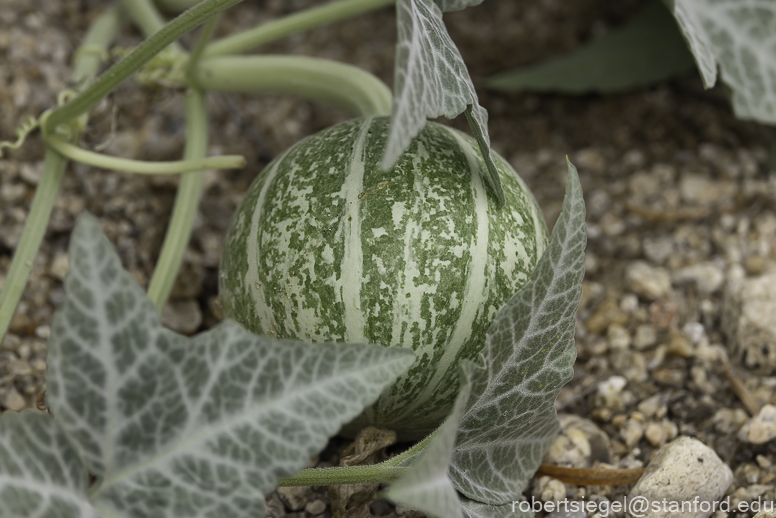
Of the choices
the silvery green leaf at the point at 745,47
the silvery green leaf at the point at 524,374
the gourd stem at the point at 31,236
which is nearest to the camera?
the silvery green leaf at the point at 524,374

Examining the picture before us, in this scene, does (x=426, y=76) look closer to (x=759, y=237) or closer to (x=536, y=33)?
(x=759, y=237)

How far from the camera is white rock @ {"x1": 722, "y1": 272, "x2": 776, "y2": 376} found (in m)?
1.25

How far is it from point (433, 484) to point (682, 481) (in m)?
0.47

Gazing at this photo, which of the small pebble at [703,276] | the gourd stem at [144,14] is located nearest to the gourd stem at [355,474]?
the small pebble at [703,276]

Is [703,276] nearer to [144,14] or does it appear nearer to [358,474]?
[358,474]

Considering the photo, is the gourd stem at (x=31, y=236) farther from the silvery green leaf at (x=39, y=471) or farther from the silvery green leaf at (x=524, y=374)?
the silvery green leaf at (x=524, y=374)

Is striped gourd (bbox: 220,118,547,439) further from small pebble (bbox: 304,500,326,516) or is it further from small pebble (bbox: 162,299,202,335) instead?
small pebble (bbox: 162,299,202,335)

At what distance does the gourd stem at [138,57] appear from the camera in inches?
32.9

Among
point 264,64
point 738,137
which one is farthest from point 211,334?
point 738,137

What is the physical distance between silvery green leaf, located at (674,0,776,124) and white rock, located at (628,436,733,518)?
0.63m

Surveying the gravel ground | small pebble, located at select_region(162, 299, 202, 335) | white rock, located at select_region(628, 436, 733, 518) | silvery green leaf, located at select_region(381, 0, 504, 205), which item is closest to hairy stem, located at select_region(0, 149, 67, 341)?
the gravel ground

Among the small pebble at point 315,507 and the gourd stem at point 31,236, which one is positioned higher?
the gourd stem at point 31,236

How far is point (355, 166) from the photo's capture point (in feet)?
3.09

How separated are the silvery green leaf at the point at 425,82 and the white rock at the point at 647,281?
0.58 meters
